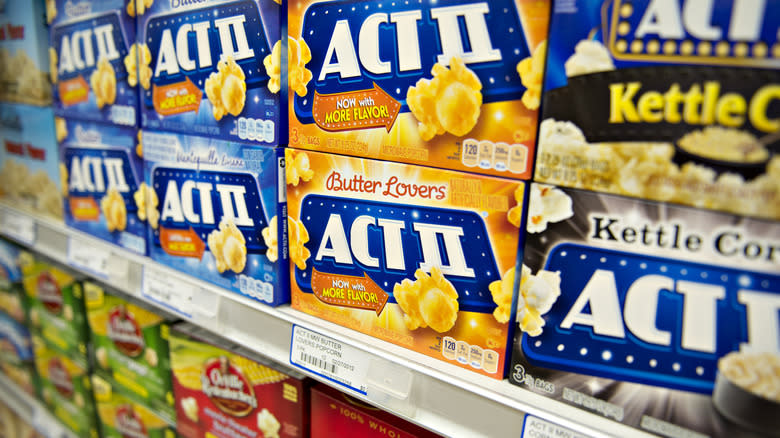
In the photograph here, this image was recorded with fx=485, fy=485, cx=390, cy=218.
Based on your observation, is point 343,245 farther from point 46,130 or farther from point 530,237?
point 46,130

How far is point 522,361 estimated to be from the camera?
69 cm

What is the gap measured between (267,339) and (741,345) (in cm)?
74

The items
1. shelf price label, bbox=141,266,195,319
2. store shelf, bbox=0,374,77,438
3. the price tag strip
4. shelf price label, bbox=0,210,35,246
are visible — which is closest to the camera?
the price tag strip

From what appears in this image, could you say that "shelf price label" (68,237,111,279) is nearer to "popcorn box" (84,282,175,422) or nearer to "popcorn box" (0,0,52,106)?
"popcorn box" (84,282,175,422)

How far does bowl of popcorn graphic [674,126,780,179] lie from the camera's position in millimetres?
503

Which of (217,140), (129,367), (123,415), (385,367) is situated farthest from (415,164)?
(123,415)

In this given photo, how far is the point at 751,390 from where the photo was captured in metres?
0.53

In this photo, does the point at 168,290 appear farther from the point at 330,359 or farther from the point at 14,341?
the point at 14,341

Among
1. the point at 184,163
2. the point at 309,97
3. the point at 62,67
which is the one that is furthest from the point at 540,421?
the point at 62,67

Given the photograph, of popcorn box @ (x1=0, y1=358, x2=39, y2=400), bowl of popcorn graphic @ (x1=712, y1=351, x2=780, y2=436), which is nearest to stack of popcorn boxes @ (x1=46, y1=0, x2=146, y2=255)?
popcorn box @ (x1=0, y1=358, x2=39, y2=400)

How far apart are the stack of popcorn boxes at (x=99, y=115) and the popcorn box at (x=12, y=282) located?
55 cm

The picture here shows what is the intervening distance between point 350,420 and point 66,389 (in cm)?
133

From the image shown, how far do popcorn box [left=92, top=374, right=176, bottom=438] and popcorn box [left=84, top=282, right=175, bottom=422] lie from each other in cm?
3

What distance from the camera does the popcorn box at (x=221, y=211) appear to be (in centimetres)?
93
